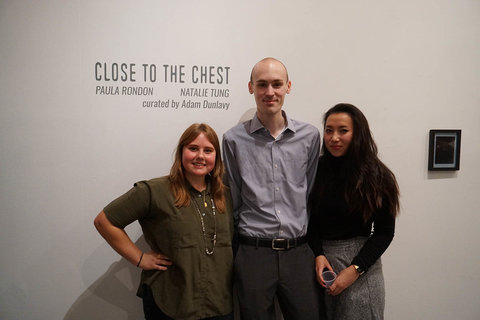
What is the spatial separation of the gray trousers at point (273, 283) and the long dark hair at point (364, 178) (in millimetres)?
375

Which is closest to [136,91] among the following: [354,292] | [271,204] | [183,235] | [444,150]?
[183,235]

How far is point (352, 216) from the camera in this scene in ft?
4.80

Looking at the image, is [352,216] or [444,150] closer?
[352,216]

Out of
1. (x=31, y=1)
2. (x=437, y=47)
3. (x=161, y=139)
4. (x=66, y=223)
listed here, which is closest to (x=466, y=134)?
(x=437, y=47)

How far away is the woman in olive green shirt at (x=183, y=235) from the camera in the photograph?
1.39 meters

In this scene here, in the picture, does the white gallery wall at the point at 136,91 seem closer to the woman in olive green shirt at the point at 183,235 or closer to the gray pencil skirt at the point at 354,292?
the woman in olive green shirt at the point at 183,235

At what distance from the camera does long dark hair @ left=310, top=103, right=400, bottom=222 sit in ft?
4.64

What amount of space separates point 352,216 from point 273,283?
51 cm

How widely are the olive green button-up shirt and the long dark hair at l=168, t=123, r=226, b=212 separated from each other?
3cm

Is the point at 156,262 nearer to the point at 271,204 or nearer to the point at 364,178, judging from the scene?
the point at 271,204

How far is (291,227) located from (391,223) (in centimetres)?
48

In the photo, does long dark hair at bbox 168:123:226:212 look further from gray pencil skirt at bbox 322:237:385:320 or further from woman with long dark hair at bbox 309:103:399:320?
gray pencil skirt at bbox 322:237:385:320

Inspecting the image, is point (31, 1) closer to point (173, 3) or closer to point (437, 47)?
point (173, 3)

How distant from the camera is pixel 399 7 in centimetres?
190
